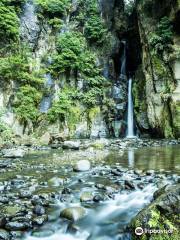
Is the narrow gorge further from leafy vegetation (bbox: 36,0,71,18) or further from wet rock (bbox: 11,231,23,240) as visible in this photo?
wet rock (bbox: 11,231,23,240)

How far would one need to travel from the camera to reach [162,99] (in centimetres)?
1927

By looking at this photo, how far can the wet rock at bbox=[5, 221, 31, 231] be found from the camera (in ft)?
15.6

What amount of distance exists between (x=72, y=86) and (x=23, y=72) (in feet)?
12.8

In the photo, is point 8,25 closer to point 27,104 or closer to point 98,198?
point 27,104

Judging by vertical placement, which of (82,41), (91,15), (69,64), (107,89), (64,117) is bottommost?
(64,117)

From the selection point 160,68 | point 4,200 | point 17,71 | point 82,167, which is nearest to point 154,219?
point 4,200

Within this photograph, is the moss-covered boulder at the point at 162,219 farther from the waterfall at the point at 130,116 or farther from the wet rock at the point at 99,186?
the waterfall at the point at 130,116

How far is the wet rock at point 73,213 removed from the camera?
17.4 ft

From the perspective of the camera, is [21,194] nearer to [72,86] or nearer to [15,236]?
[15,236]

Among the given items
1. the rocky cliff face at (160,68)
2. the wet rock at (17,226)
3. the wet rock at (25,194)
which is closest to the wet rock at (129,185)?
the wet rock at (25,194)

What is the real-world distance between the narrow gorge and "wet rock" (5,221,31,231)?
4.31 feet

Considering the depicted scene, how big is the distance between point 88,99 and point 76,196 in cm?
1624

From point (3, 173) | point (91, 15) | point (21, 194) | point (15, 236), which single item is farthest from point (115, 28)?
point (15, 236)

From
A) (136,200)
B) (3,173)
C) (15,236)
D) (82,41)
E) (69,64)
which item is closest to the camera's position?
(15,236)
